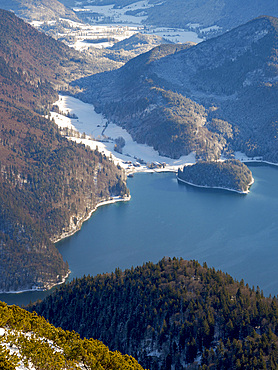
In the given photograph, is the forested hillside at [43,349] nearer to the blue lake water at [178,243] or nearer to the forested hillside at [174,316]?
the forested hillside at [174,316]

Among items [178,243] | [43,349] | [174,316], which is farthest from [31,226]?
[43,349]

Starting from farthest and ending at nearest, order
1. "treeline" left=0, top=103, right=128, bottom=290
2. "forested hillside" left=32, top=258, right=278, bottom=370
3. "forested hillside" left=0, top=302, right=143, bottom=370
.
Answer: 1. "treeline" left=0, top=103, right=128, bottom=290
2. "forested hillside" left=32, top=258, right=278, bottom=370
3. "forested hillside" left=0, top=302, right=143, bottom=370

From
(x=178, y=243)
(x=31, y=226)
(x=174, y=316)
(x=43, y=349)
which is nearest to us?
(x=43, y=349)

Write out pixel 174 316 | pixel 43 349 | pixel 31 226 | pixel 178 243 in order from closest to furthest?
1. pixel 43 349
2. pixel 174 316
3. pixel 31 226
4. pixel 178 243

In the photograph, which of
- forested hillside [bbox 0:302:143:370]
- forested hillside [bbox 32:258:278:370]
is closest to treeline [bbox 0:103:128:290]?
forested hillside [bbox 32:258:278:370]

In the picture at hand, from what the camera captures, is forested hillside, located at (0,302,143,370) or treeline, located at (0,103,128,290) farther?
treeline, located at (0,103,128,290)

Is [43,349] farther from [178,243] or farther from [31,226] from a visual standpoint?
[178,243]

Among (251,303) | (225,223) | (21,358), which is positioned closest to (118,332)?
(251,303)

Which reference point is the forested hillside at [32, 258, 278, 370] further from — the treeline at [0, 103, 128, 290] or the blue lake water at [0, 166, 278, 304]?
the blue lake water at [0, 166, 278, 304]
